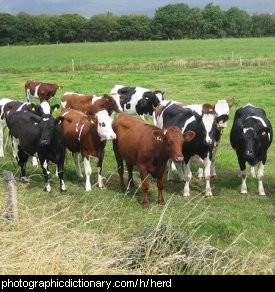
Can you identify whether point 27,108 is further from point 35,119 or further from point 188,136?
point 188,136

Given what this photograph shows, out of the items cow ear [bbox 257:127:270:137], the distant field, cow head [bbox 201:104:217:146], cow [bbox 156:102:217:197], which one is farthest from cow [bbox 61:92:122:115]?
the distant field

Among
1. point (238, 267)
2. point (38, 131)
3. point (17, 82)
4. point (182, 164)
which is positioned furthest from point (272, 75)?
point (238, 267)

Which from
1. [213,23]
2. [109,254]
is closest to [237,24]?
[213,23]

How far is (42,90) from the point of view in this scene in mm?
17047

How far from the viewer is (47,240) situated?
607 cm

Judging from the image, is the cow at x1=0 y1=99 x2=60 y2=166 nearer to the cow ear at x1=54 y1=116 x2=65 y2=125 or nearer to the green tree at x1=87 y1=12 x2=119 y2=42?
the cow ear at x1=54 y1=116 x2=65 y2=125

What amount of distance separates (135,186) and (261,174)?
2.59 meters

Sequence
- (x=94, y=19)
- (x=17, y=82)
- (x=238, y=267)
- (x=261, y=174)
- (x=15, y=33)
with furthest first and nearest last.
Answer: (x=94, y=19) → (x=15, y=33) → (x=17, y=82) → (x=261, y=174) → (x=238, y=267)

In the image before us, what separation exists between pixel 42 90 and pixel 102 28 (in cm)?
7491

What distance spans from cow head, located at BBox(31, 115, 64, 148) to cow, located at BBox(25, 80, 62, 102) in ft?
22.5

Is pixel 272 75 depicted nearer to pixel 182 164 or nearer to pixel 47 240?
pixel 182 164

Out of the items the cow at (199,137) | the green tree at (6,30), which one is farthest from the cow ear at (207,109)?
the green tree at (6,30)

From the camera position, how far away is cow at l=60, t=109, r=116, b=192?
32.8 ft

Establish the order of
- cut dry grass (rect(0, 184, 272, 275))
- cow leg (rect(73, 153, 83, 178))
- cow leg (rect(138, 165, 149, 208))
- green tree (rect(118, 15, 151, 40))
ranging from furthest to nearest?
green tree (rect(118, 15, 151, 40)) → cow leg (rect(73, 153, 83, 178)) → cow leg (rect(138, 165, 149, 208)) → cut dry grass (rect(0, 184, 272, 275))
